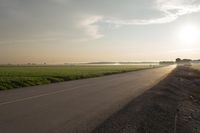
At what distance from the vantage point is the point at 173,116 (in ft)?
38.1

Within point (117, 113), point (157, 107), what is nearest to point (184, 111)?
point (157, 107)

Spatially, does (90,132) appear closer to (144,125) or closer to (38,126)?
(38,126)

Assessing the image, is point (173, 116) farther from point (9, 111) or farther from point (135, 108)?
point (9, 111)

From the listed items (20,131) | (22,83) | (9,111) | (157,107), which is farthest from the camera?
(22,83)

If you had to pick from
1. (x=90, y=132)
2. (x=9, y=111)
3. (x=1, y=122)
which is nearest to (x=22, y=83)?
(x=9, y=111)

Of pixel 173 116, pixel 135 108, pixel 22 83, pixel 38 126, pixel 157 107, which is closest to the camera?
pixel 38 126

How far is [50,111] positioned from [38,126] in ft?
8.52

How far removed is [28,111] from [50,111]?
0.86 meters

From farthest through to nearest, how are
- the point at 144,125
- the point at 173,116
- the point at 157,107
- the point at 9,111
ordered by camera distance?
the point at 157,107 → the point at 173,116 → the point at 9,111 → the point at 144,125

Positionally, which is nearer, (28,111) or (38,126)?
(38,126)

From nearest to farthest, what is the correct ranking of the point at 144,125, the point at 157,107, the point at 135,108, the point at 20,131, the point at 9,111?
the point at 20,131
the point at 144,125
the point at 9,111
the point at 135,108
the point at 157,107

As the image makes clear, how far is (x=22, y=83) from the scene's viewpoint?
2472 centimetres

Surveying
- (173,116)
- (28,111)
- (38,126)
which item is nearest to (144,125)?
(173,116)

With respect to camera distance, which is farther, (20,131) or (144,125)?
(144,125)
